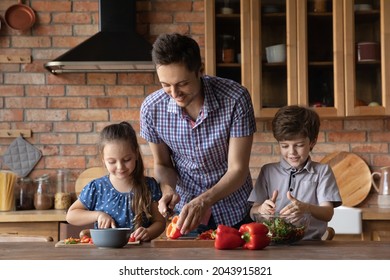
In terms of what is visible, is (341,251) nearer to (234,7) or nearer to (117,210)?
(117,210)

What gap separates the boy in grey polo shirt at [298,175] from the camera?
2844 millimetres

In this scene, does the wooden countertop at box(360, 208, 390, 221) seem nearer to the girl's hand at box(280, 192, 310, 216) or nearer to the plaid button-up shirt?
the plaid button-up shirt

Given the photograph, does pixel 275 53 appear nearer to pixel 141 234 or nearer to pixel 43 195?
pixel 43 195

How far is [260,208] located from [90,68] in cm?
217

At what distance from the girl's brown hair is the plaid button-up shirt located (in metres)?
0.08

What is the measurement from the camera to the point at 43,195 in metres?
4.56

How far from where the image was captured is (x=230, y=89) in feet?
9.09

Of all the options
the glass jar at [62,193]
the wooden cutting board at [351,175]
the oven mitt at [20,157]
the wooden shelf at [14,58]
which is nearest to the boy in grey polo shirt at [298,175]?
the wooden cutting board at [351,175]

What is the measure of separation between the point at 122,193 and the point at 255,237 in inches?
29.2

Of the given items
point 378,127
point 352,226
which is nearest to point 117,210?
point 352,226

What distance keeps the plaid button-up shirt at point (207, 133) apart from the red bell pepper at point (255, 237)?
1.68 feet

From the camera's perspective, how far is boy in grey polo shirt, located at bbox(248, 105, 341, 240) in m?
2.84

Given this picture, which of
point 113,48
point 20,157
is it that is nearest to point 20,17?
point 113,48

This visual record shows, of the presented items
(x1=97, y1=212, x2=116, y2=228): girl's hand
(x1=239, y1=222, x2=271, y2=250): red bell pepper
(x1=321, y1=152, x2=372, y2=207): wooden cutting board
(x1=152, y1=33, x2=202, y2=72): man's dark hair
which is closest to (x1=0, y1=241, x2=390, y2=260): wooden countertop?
(x1=239, y1=222, x2=271, y2=250): red bell pepper
